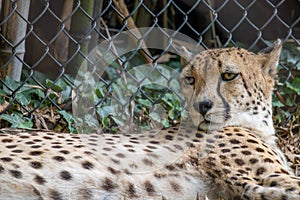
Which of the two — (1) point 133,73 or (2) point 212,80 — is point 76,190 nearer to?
(2) point 212,80

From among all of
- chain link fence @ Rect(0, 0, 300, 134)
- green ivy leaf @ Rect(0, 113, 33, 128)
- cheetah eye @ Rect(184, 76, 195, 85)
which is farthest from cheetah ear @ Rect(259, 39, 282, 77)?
green ivy leaf @ Rect(0, 113, 33, 128)

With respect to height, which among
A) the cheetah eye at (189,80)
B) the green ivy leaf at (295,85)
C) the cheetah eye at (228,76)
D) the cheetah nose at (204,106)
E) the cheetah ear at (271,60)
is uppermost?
the cheetah ear at (271,60)

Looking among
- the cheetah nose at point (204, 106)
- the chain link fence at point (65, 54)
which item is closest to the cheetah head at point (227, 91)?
the cheetah nose at point (204, 106)

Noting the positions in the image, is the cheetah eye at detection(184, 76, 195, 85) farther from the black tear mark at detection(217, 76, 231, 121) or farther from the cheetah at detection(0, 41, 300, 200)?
the black tear mark at detection(217, 76, 231, 121)

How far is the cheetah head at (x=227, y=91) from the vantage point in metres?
3.91

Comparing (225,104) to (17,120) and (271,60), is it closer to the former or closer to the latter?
(271,60)

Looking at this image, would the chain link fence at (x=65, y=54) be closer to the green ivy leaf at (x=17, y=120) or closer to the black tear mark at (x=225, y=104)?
the green ivy leaf at (x=17, y=120)

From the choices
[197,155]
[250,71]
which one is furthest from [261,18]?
[197,155]

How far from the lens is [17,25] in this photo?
4.71 m

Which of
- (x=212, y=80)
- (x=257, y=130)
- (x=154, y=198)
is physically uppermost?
(x=212, y=80)

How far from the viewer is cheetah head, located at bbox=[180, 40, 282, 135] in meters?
3.91

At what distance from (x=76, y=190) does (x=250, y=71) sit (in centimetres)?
138

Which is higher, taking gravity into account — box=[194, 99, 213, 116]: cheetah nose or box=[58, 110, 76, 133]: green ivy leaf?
box=[194, 99, 213, 116]: cheetah nose

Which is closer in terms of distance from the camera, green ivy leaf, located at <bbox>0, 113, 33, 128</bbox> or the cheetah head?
the cheetah head
